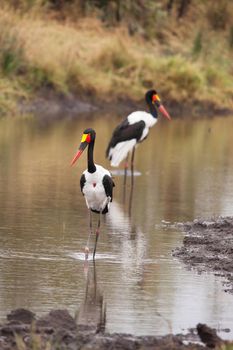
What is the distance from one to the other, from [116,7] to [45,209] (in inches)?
957

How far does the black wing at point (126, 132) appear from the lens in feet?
61.7

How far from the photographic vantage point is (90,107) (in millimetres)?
30953

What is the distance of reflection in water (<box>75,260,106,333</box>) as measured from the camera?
29.3ft

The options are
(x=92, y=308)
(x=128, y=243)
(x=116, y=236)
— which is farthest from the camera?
(x=116, y=236)

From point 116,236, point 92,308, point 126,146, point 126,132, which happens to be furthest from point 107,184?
point 126,132

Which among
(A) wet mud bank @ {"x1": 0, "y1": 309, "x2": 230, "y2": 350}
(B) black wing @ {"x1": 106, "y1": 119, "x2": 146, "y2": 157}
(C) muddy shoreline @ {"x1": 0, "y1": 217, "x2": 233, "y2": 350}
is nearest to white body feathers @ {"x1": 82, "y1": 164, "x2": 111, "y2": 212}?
(C) muddy shoreline @ {"x1": 0, "y1": 217, "x2": 233, "y2": 350}

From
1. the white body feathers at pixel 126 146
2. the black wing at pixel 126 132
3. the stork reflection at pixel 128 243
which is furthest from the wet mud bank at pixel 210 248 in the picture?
the black wing at pixel 126 132

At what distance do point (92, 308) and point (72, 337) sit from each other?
5.11 ft

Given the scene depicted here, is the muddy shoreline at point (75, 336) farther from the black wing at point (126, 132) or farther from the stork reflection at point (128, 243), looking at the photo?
the black wing at point (126, 132)

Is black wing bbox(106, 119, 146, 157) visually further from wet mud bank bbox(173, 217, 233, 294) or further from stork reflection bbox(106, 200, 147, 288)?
wet mud bank bbox(173, 217, 233, 294)

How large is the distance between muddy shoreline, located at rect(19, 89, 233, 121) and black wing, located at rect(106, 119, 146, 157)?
8.77m

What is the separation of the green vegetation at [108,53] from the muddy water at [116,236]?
6418 mm

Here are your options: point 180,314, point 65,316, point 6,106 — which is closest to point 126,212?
point 180,314

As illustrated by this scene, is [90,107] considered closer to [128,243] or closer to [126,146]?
[126,146]
